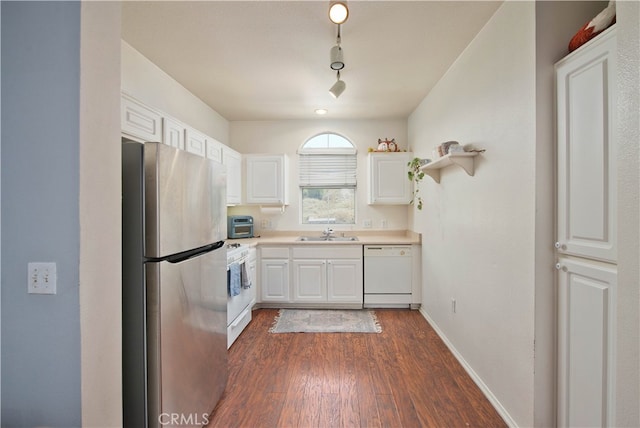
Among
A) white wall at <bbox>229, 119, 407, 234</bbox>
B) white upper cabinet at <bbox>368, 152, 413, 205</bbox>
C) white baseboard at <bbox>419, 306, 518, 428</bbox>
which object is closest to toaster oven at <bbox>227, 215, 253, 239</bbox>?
white wall at <bbox>229, 119, 407, 234</bbox>

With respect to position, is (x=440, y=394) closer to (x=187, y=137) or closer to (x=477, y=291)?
(x=477, y=291)

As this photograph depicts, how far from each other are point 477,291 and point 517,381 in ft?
1.96

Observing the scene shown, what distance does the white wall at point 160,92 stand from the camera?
6.96ft

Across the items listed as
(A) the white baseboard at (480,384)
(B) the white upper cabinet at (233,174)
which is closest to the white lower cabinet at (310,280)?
(B) the white upper cabinet at (233,174)

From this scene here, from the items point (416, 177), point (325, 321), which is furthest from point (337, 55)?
point (325, 321)

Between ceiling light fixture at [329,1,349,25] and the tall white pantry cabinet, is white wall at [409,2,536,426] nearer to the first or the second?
the tall white pantry cabinet

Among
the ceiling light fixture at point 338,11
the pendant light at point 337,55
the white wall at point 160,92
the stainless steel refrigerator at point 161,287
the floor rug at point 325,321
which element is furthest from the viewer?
the floor rug at point 325,321

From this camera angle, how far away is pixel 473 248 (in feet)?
6.88

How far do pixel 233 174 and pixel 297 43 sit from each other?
6.24 ft

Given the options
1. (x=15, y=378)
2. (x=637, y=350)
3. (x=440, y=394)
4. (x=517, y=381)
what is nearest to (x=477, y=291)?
(x=517, y=381)

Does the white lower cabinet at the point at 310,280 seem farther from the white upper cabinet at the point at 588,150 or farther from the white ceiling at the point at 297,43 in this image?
the white upper cabinet at the point at 588,150

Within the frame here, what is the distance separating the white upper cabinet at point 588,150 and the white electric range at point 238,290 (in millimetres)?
2440

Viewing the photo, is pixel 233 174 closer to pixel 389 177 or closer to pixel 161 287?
pixel 389 177

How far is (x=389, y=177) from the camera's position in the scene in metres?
3.84
